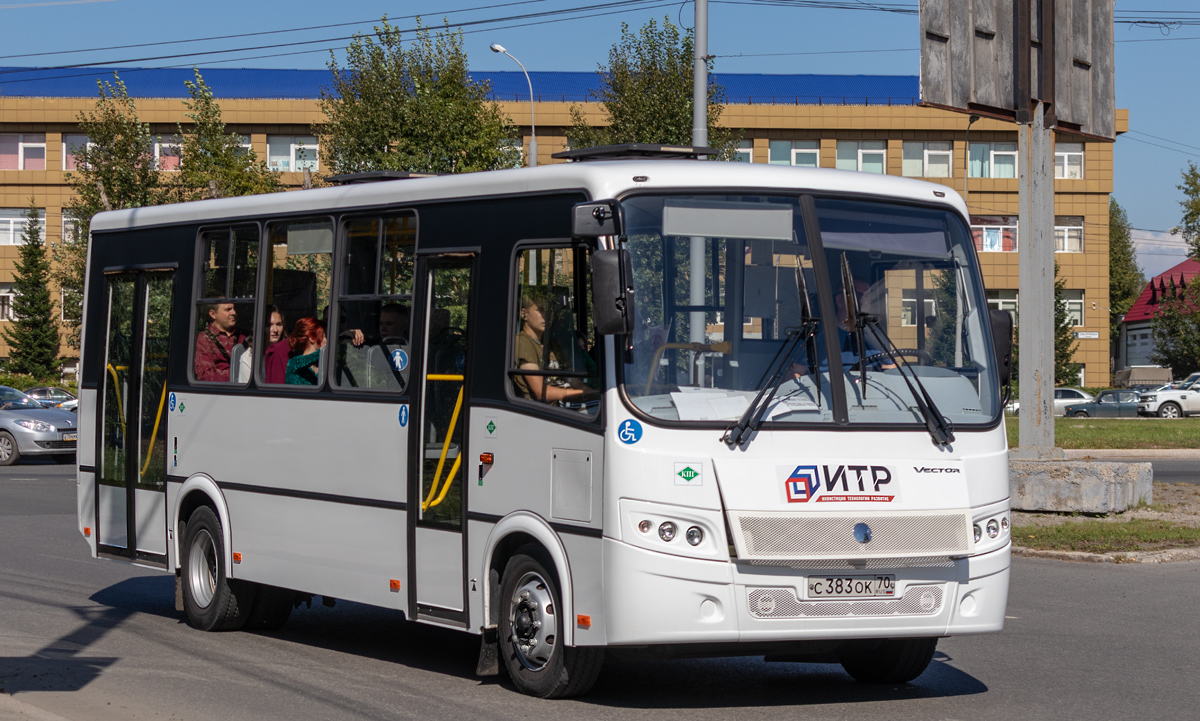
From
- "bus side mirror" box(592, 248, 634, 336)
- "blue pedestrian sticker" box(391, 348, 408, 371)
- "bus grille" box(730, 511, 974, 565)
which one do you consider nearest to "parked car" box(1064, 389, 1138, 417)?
"blue pedestrian sticker" box(391, 348, 408, 371)

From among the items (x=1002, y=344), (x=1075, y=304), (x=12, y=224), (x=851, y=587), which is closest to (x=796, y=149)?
(x=1075, y=304)

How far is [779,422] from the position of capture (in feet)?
24.0

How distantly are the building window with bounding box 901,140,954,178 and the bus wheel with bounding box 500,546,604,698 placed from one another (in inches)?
2654

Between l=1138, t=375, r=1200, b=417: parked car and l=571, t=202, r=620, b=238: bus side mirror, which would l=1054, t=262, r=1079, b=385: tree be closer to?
l=1138, t=375, r=1200, b=417: parked car

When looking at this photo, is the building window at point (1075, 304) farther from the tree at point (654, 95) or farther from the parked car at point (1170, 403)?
the tree at point (654, 95)

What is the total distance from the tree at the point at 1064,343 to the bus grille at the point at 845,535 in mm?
63496

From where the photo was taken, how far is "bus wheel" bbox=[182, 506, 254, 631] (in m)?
10.4

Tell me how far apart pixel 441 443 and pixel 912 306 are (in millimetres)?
2666

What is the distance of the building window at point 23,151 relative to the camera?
7300cm

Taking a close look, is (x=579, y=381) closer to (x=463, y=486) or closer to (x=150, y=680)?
(x=463, y=486)

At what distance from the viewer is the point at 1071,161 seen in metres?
75.6

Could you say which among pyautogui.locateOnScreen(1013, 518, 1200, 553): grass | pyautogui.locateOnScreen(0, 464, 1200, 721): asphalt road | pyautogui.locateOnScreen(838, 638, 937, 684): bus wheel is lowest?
pyautogui.locateOnScreen(0, 464, 1200, 721): asphalt road

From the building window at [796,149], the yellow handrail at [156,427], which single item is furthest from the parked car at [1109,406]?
the yellow handrail at [156,427]

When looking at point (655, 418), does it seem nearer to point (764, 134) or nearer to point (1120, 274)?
Answer: point (764, 134)
